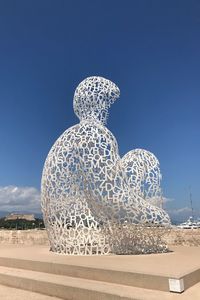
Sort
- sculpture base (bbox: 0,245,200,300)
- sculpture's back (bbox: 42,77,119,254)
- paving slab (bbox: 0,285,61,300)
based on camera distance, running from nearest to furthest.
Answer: sculpture base (bbox: 0,245,200,300)
paving slab (bbox: 0,285,61,300)
sculpture's back (bbox: 42,77,119,254)

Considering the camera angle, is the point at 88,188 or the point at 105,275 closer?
the point at 105,275

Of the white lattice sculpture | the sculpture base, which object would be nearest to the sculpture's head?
the white lattice sculpture

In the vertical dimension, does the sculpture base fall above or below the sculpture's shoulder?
below

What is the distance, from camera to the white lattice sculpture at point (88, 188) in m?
8.06

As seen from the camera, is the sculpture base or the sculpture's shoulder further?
the sculpture's shoulder

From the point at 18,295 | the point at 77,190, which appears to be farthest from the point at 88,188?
the point at 18,295

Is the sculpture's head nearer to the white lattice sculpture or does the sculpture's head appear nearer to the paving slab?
the white lattice sculpture

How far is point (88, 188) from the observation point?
→ 27.2 ft

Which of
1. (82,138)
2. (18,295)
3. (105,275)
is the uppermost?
(82,138)

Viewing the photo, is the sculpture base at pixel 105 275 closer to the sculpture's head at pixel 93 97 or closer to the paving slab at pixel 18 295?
the paving slab at pixel 18 295

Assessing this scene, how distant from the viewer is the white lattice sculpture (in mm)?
8062

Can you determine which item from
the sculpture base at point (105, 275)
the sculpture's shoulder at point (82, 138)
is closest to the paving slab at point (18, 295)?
the sculpture base at point (105, 275)

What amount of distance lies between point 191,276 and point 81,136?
4.38m

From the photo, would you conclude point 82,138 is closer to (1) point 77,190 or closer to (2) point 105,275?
(1) point 77,190
